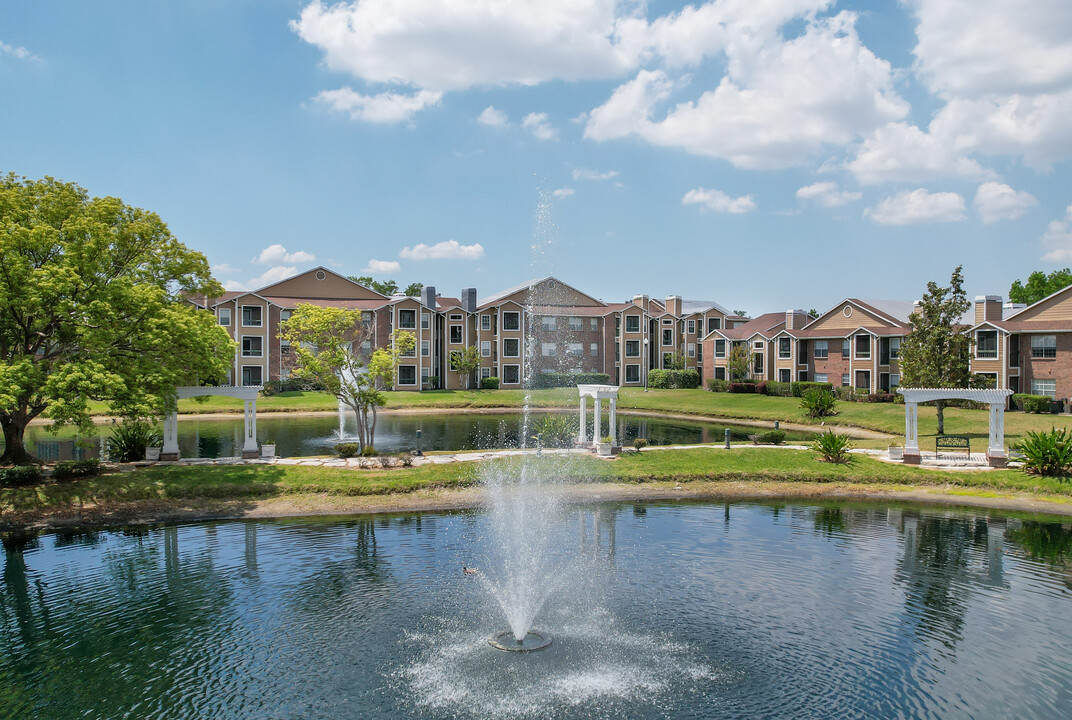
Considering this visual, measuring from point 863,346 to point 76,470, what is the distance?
56.5 meters

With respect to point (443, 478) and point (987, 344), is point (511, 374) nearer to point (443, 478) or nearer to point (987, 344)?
point (987, 344)

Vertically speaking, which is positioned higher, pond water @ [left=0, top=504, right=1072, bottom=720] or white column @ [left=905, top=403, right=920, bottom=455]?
white column @ [left=905, top=403, right=920, bottom=455]

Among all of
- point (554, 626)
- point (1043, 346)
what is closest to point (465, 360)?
point (1043, 346)

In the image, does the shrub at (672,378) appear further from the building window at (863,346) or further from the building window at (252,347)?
the building window at (252,347)

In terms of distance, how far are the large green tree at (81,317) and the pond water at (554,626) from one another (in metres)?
4.78

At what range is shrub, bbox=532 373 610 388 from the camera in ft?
240

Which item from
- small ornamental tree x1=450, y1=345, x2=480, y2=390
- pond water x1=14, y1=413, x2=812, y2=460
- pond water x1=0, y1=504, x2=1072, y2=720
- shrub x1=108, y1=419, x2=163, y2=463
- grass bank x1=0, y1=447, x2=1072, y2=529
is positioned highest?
small ornamental tree x1=450, y1=345, x2=480, y2=390

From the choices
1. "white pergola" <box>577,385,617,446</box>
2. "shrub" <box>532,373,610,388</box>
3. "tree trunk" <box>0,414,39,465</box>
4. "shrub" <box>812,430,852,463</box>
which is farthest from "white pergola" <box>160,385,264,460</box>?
"shrub" <box>532,373,610,388</box>

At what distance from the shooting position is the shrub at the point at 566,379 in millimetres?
73250

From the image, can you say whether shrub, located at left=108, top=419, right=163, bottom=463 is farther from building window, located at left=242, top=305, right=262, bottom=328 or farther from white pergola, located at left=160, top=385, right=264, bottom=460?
building window, located at left=242, top=305, right=262, bottom=328

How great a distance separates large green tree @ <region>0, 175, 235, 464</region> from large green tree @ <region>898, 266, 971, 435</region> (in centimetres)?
3535

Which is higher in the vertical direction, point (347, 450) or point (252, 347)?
point (252, 347)

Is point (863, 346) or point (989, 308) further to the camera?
point (863, 346)

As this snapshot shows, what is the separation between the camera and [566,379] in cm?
7831
